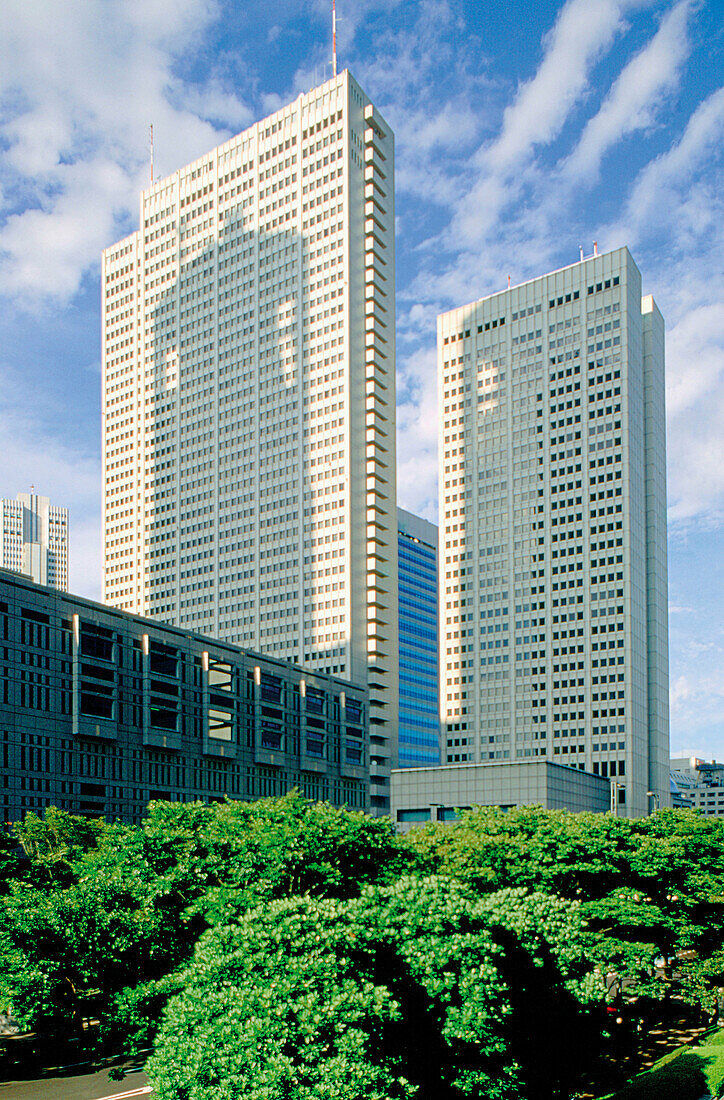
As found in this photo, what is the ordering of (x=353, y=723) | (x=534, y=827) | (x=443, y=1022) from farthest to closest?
(x=353, y=723) < (x=534, y=827) < (x=443, y=1022)

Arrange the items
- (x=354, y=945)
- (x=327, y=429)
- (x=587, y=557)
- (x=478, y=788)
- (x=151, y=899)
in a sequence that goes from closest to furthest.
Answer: (x=354, y=945)
(x=151, y=899)
(x=478, y=788)
(x=327, y=429)
(x=587, y=557)

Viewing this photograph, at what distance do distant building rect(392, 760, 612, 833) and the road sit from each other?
234ft

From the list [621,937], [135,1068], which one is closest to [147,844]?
[135,1068]

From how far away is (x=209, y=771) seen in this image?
139m

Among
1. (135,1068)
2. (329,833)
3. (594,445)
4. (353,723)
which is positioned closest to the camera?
(329,833)

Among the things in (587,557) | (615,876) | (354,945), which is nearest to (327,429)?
(587,557)

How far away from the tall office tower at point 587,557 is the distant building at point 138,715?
46.0 m

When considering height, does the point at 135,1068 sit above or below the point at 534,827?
below

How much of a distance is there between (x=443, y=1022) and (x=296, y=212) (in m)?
187

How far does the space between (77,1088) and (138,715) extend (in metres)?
80.4

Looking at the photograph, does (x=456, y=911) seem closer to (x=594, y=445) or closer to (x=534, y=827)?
(x=534, y=827)

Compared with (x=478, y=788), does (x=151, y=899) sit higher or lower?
higher

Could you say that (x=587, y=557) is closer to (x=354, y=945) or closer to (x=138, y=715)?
(x=138, y=715)

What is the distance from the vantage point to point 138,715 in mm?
126438
